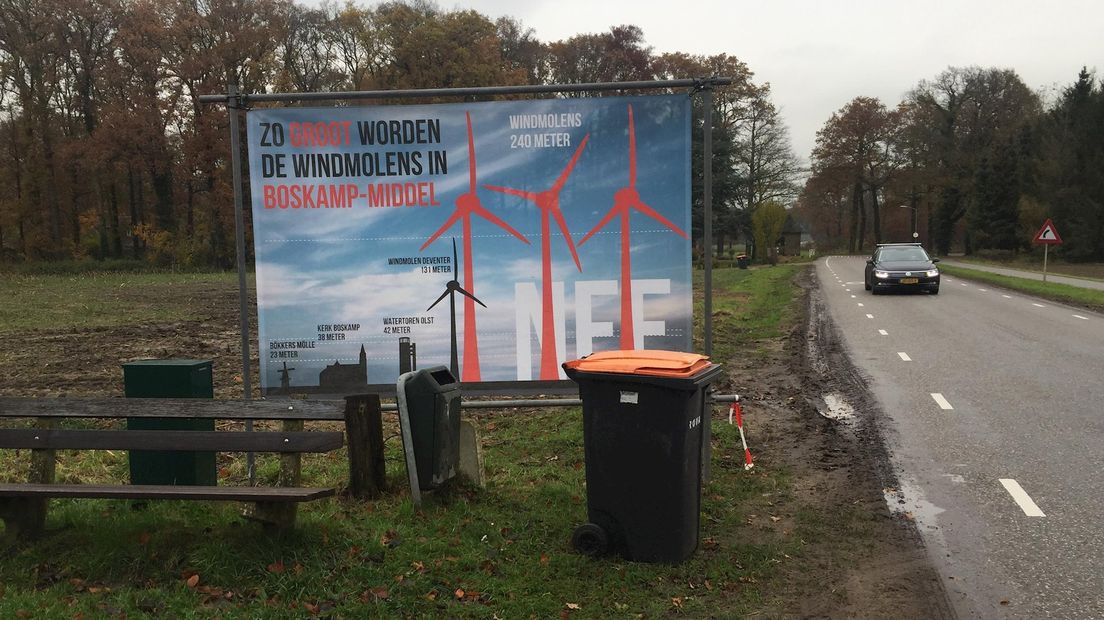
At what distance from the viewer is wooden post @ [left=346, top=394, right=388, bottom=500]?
4922mm

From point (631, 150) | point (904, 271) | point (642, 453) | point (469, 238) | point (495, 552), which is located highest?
point (631, 150)

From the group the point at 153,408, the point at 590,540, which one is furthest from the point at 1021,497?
the point at 153,408

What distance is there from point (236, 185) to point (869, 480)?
503 cm

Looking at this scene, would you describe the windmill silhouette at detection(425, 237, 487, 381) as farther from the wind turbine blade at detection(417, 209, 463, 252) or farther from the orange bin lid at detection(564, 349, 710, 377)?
the orange bin lid at detection(564, 349, 710, 377)

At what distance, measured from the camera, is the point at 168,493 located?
420 centimetres

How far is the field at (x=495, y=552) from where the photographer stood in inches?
150

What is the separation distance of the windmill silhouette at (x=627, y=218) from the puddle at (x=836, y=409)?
11.4ft

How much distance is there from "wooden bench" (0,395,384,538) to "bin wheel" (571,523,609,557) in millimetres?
1352

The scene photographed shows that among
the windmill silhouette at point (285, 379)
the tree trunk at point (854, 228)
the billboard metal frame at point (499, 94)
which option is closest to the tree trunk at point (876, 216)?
the tree trunk at point (854, 228)

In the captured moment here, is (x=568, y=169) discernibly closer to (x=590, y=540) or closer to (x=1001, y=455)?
(x=590, y=540)

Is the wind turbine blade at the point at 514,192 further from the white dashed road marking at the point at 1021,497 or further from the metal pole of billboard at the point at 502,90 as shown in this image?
the white dashed road marking at the point at 1021,497

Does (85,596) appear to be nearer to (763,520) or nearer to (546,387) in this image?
(546,387)

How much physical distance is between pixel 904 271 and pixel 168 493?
23386 mm

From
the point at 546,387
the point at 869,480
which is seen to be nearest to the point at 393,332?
the point at 546,387
